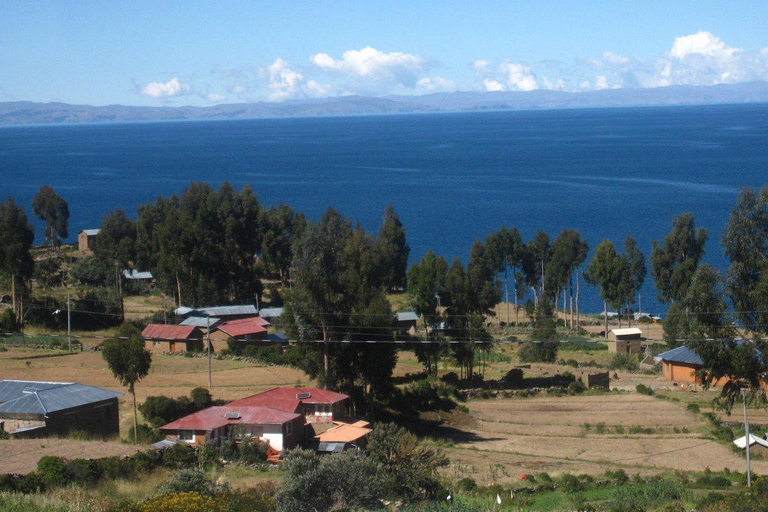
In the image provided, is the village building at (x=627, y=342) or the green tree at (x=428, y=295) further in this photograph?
the village building at (x=627, y=342)

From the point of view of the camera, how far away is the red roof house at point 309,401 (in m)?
22.1

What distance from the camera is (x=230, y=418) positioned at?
67.1 ft

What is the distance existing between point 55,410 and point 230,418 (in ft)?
12.9

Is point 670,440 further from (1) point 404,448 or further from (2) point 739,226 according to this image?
(1) point 404,448

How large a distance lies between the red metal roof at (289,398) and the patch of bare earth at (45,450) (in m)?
4.66

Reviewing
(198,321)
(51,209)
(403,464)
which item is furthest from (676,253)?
(51,209)

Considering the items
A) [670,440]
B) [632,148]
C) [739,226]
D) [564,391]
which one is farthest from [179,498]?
[632,148]

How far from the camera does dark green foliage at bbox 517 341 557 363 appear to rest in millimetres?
35812

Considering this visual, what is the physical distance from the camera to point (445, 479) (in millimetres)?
17531

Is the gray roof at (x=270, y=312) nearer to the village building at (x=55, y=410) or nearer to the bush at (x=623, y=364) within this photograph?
the bush at (x=623, y=364)

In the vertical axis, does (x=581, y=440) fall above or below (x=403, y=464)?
below

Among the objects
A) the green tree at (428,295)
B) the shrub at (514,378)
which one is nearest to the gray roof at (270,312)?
Answer: the green tree at (428,295)

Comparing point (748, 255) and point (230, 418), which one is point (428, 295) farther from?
point (748, 255)

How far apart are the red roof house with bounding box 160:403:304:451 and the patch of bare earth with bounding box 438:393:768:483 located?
3909 mm
